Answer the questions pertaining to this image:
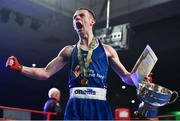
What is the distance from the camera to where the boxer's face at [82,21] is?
262 centimetres

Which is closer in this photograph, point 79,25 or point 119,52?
point 79,25

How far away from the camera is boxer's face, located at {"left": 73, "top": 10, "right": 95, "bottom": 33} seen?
2.62 m

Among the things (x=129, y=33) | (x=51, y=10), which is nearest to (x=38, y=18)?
(x=51, y=10)

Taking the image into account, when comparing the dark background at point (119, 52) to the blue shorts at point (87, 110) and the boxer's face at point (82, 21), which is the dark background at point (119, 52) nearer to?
the boxer's face at point (82, 21)

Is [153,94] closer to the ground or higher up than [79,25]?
closer to the ground

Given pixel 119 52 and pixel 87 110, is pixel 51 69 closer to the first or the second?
pixel 87 110

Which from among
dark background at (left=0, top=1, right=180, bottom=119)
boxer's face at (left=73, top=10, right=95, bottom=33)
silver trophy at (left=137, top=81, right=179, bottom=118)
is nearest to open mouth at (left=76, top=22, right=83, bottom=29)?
boxer's face at (left=73, top=10, right=95, bottom=33)

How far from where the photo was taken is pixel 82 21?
2639mm

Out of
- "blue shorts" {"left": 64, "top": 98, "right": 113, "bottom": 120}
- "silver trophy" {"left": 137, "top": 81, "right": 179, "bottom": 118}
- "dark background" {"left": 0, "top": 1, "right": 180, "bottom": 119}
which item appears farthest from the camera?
"dark background" {"left": 0, "top": 1, "right": 180, "bottom": 119}

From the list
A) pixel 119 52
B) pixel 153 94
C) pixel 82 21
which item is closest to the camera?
pixel 153 94

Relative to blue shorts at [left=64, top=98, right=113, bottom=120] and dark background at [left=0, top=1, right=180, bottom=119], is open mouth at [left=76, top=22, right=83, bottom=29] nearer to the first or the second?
blue shorts at [left=64, top=98, right=113, bottom=120]

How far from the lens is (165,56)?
10156mm

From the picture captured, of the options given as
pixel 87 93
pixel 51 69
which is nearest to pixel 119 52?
pixel 51 69

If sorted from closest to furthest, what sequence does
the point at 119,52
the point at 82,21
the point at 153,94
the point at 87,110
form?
the point at 87,110 → the point at 153,94 → the point at 82,21 → the point at 119,52
